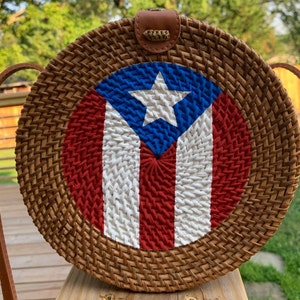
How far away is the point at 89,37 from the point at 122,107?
0.11 meters

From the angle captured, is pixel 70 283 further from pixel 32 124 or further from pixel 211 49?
pixel 211 49

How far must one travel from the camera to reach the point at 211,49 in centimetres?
69

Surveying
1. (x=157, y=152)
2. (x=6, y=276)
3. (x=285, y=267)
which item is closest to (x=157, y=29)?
(x=157, y=152)

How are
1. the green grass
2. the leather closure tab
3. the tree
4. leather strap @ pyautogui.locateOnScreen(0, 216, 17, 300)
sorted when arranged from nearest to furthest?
1. the leather closure tab
2. leather strap @ pyautogui.locateOnScreen(0, 216, 17, 300)
3. the green grass
4. the tree

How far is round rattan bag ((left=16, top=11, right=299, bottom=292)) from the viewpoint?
2.26 ft

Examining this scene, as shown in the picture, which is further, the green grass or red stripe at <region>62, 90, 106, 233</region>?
the green grass

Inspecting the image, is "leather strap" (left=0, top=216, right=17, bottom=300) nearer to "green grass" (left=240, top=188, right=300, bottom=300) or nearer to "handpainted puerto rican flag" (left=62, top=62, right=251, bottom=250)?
"handpainted puerto rican flag" (left=62, top=62, right=251, bottom=250)

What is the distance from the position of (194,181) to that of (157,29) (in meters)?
0.23

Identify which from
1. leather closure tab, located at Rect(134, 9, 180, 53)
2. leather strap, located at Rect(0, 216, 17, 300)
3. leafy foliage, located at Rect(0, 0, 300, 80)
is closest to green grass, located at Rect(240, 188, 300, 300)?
leather strap, located at Rect(0, 216, 17, 300)

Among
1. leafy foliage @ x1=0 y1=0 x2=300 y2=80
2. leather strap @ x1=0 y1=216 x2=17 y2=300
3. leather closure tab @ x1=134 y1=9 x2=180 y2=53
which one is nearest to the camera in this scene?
leather closure tab @ x1=134 y1=9 x2=180 y2=53

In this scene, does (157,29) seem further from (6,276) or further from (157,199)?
(6,276)

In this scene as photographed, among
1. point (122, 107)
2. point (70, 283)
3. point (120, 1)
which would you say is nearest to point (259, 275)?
point (70, 283)

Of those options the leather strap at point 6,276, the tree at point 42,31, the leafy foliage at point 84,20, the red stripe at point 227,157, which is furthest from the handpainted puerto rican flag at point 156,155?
the tree at point 42,31

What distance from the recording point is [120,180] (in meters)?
0.74
